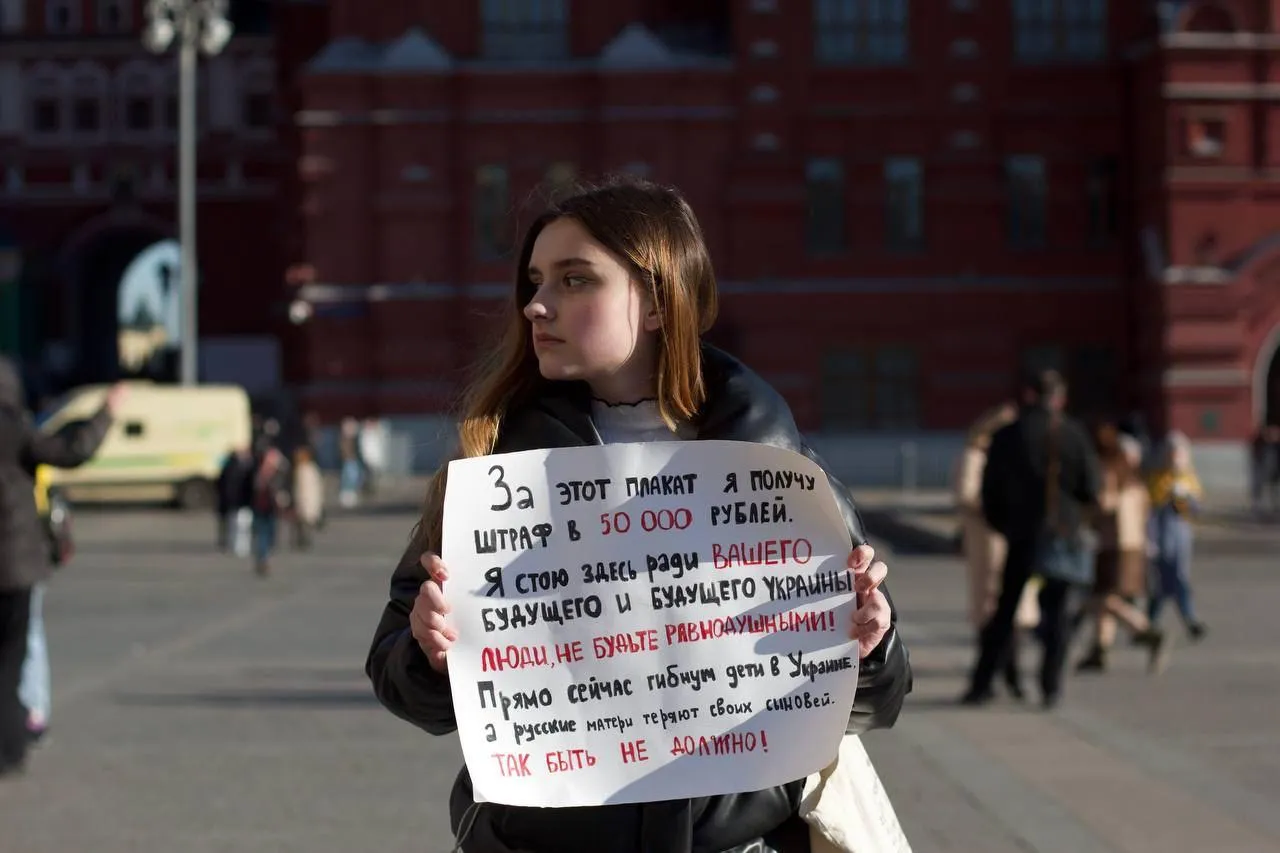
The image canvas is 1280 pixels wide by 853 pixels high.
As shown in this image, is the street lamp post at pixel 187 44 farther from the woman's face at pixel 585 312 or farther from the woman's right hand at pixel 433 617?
the woman's right hand at pixel 433 617

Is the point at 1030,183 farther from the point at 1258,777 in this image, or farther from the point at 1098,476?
the point at 1258,777

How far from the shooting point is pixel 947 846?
779 centimetres

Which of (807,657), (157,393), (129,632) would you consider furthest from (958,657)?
(157,393)

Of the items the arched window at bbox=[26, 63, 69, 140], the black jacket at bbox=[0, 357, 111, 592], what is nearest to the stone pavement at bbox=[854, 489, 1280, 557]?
the black jacket at bbox=[0, 357, 111, 592]

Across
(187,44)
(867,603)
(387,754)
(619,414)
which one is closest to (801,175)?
(187,44)

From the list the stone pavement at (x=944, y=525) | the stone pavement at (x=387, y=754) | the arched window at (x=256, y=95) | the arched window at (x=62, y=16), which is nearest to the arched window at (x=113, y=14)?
the arched window at (x=62, y=16)

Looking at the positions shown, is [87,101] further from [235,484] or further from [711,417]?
[711,417]

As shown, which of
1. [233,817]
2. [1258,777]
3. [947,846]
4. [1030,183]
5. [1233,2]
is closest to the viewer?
[947,846]

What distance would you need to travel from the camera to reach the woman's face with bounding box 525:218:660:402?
135 inches

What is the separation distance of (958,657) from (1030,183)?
33166 mm

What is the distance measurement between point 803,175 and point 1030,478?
113 ft

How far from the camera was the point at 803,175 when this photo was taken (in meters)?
46.2

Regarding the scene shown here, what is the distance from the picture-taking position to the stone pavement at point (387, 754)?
8180mm

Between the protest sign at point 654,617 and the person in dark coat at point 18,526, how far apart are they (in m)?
6.51
